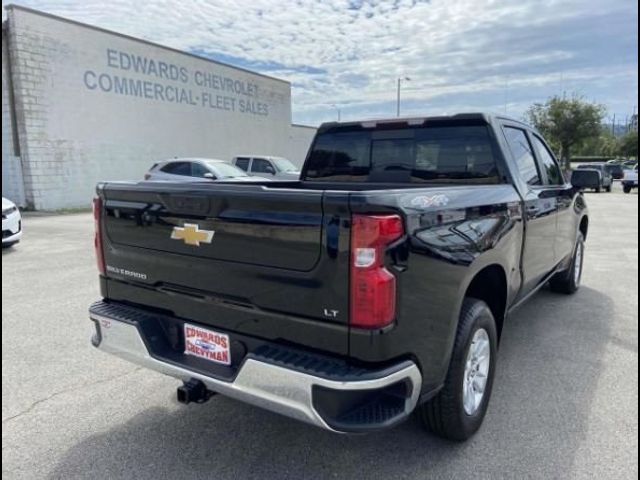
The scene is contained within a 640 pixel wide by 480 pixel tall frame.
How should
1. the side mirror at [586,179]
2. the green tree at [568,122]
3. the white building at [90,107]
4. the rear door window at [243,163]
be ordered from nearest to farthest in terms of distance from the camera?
the side mirror at [586,179], the white building at [90,107], the rear door window at [243,163], the green tree at [568,122]

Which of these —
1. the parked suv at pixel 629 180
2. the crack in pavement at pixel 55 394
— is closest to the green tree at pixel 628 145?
the parked suv at pixel 629 180

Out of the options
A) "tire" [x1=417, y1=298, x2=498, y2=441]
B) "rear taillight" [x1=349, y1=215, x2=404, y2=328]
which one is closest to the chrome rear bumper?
"rear taillight" [x1=349, y1=215, x2=404, y2=328]

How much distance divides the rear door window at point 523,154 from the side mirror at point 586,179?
35.4 inches

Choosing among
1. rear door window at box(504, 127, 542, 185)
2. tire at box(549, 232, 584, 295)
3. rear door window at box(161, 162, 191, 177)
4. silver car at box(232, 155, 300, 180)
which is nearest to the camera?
rear door window at box(504, 127, 542, 185)

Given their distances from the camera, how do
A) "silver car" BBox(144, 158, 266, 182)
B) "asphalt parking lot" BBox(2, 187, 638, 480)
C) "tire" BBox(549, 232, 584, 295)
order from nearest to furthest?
"asphalt parking lot" BBox(2, 187, 638, 480)
"tire" BBox(549, 232, 584, 295)
"silver car" BBox(144, 158, 266, 182)

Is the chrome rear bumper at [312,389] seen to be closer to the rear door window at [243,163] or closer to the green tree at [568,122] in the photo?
the rear door window at [243,163]

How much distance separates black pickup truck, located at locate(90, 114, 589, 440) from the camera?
2086 millimetres

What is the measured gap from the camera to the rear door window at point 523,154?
12.7 ft

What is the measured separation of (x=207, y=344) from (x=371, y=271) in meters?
1.04

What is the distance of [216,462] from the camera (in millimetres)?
2672

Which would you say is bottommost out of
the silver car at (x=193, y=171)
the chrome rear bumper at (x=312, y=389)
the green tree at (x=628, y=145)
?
the chrome rear bumper at (x=312, y=389)

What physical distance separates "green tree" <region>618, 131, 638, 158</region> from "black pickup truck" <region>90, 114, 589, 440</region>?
65.1 m

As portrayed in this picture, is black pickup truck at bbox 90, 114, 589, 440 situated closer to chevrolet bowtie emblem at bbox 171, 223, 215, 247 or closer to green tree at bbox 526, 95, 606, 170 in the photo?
chevrolet bowtie emblem at bbox 171, 223, 215, 247

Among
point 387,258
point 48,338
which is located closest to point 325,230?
point 387,258
